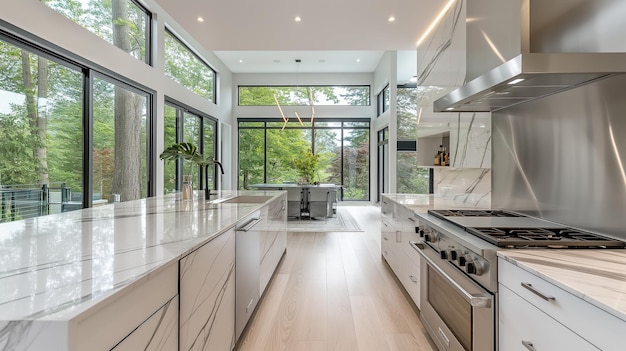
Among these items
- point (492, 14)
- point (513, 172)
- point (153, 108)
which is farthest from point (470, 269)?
point (153, 108)

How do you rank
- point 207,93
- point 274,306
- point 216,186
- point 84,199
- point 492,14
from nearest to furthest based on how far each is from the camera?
point 492,14 < point 274,306 < point 84,199 < point 207,93 < point 216,186

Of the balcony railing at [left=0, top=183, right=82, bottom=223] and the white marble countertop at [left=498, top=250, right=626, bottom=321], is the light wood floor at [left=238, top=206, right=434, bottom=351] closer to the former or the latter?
the white marble countertop at [left=498, top=250, right=626, bottom=321]

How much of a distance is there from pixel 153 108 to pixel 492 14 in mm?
5219

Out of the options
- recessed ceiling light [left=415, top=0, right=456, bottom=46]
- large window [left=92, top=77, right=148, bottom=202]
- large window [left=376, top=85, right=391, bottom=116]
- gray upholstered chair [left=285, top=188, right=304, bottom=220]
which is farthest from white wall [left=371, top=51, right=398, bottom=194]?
large window [left=92, top=77, right=148, bottom=202]

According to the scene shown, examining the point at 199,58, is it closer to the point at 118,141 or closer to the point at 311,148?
the point at 118,141

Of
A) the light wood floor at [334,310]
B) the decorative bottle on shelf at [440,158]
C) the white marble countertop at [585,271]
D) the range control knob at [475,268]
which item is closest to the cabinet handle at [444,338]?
the light wood floor at [334,310]

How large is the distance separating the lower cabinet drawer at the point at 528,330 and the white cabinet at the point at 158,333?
4.43 feet

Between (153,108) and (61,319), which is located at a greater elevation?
(153,108)

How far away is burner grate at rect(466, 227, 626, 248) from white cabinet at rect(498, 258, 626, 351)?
16cm

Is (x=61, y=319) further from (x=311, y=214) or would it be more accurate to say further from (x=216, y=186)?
(x=216, y=186)

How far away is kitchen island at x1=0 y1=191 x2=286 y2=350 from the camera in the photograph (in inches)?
29.1

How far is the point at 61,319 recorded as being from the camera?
71 cm

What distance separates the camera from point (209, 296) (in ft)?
5.19

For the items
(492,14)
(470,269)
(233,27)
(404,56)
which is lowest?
(470,269)
